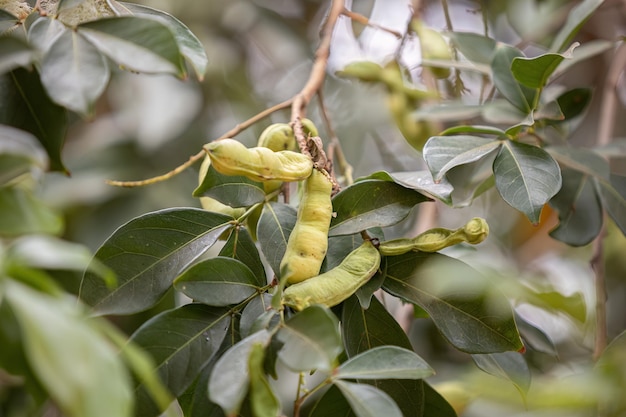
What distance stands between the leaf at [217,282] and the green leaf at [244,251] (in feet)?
0.13

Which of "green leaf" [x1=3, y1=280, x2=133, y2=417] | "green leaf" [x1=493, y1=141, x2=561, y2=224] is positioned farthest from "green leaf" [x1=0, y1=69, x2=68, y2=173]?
"green leaf" [x1=493, y1=141, x2=561, y2=224]

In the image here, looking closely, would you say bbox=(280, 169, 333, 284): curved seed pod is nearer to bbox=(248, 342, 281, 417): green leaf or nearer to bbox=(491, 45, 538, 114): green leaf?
bbox=(248, 342, 281, 417): green leaf

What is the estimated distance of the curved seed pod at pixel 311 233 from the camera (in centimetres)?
53

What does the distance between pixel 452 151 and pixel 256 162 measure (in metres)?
0.20

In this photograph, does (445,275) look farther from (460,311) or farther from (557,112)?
(557,112)

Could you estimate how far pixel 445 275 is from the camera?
56 centimetres

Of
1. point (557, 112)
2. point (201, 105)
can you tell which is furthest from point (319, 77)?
point (201, 105)

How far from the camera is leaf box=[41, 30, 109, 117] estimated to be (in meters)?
0.46

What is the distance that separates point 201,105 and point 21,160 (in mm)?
1114

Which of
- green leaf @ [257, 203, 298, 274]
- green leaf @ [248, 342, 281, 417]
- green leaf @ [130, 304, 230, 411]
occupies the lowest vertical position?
green leaf @ [130, 304, 230, 411]

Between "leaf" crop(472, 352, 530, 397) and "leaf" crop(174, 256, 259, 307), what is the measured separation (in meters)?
0.25

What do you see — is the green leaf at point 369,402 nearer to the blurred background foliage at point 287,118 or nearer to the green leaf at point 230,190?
the green leaf at point 230,190

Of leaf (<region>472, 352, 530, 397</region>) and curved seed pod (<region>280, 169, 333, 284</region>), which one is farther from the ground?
curved seed pod (<region>280, 169, 333, 284</region>)

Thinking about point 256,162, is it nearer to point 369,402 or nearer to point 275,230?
point 275,230
